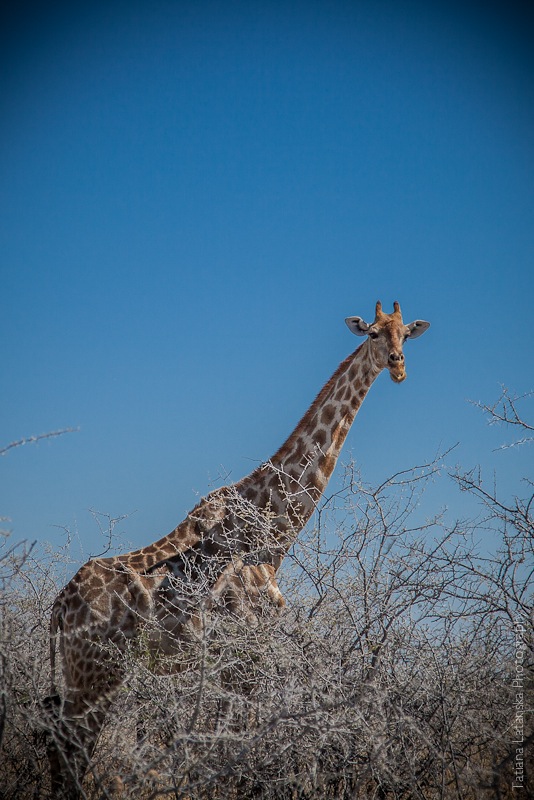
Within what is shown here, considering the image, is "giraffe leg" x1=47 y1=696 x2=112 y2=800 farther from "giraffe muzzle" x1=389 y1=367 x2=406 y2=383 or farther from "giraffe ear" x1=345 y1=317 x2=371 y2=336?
"giraffe ear" x1=345 y1=317 x2=371 y2=336

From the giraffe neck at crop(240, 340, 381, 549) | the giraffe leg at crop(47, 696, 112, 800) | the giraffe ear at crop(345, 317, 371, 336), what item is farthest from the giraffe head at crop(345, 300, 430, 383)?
the giraffe leg at crop(47, 696, 112, 800)

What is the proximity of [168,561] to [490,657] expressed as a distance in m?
2.82

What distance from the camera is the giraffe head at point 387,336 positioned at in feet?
23.6

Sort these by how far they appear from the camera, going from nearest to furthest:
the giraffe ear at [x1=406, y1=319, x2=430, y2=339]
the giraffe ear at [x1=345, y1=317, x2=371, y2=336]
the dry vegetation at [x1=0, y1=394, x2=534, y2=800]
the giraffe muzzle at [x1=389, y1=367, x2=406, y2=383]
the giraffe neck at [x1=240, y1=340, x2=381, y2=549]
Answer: the dry vegetation at [x1=0, y1=394, x2=534, y2=800] < the giraffe neck at [x1=240, y1=340, x2=381, y2=549] < the giraffe muzzle at [x1=389, y1=367, x2=406, y2=383] < the giraffe ear at [x1=345, y1=317, x2=371, y2=336] < the giraffe ear at [x1=406, y1=319, x2=430, y2=339]

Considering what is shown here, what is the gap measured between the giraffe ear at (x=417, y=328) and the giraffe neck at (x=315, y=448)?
0.82 meters

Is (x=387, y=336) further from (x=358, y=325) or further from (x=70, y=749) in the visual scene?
(x=70, y=749)

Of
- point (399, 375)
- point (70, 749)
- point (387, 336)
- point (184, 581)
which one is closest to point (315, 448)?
point (399, 375)

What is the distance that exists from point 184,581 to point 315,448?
72.7 inches

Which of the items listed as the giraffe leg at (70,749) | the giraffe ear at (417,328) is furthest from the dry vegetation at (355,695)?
the giraffe ear at (417,328)

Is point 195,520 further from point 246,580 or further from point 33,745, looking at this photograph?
point 33,745

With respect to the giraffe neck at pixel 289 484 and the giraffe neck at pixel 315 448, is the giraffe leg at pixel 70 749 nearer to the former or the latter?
the giraffe neck at pixel 289 484

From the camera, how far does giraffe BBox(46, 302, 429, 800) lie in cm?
546

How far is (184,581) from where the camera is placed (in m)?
6.09

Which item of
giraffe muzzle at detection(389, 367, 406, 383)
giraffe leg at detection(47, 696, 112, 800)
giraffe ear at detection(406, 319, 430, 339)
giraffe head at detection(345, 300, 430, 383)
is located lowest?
giraffe leg at detection(47, 696, 112, 800)
